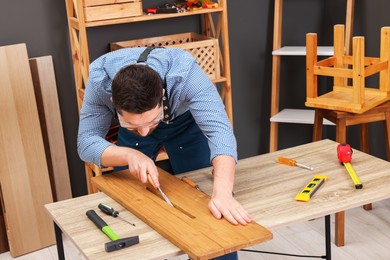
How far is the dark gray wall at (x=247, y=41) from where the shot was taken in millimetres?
3605

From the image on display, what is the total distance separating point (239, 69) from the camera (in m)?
4.29

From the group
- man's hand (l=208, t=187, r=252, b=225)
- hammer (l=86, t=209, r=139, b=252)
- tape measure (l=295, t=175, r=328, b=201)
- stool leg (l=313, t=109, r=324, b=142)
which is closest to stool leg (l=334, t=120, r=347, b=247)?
stool leg (l=313, t=109, r=324, b=142)

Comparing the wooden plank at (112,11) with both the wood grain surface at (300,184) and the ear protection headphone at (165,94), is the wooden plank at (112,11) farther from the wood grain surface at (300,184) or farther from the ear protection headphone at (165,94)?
the wood grain surface at (300,184)

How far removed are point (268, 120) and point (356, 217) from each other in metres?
1.02

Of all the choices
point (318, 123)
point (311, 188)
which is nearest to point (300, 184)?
point (311, 188)

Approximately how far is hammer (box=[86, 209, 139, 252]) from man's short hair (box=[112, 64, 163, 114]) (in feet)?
1.20

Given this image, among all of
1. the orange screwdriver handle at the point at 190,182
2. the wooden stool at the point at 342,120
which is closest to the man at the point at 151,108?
the orange screwdriver handle at the point at 190,182

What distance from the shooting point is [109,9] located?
335 centimetres

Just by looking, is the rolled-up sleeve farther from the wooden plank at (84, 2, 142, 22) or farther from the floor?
the floor

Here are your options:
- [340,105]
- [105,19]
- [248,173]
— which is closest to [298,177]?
[248,173]

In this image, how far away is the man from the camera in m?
1.99

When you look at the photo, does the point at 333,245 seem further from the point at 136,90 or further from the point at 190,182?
the point at 136,90

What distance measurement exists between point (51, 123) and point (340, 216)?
1.72 metres

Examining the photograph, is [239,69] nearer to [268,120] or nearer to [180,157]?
[268,120]
